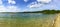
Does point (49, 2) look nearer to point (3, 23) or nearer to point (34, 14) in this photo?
point (34, 14)

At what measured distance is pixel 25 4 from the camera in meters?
1.09

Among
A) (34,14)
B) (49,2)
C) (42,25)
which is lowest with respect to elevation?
(42,25)

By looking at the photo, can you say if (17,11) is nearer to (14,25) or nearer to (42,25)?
(14,25)

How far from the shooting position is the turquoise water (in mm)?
1079

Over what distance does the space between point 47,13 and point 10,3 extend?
38cm

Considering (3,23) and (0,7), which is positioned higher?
(0,7)

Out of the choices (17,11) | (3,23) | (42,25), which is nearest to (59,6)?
(42,25)

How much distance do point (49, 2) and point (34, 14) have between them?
188 millimetres

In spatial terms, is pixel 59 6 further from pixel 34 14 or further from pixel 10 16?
pixel 10 16

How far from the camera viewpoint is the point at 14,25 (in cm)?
108

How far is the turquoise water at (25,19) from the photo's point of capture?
3.54ft

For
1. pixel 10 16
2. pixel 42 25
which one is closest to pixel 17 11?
pixel 10 16

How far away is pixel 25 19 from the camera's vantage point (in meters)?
1.09

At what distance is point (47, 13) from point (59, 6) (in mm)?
135
